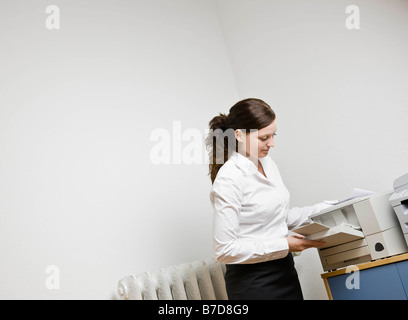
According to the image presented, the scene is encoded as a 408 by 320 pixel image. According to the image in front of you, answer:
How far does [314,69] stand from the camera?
2.49 meters

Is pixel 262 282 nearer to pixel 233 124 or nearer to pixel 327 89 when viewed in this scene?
pixel 233 124

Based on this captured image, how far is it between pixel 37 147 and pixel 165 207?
739 millimetres

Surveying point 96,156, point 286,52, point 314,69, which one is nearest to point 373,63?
point 314,69

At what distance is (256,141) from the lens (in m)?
1.82

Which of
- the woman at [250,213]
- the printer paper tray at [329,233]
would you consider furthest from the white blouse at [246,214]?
the printer paper tray at [329,233]

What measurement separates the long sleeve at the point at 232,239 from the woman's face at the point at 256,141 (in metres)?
0.22

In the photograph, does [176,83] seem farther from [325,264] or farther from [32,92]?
[325,264]

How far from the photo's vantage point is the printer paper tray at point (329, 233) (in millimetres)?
1615

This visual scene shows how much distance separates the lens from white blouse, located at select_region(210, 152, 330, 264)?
1.61m

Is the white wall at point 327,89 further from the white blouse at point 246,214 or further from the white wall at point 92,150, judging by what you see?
the white blouse at point 246,214

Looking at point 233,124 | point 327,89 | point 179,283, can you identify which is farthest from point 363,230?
point 327,89

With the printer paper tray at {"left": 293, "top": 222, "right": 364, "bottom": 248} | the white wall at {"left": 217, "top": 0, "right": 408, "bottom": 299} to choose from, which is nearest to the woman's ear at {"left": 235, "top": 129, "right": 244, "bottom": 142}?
the printer paper tray at {"left": 293, "top": 222, "right": 364, "bottom": 248}

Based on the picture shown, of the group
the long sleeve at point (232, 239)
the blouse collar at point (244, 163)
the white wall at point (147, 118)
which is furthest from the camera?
the white wall at point (147, 118)
